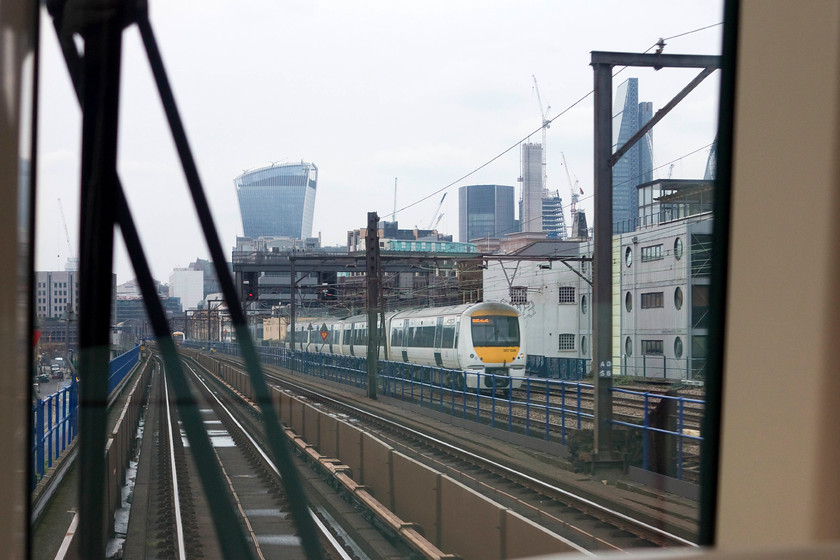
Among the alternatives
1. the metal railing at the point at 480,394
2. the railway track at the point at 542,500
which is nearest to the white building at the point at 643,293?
the metal railing at the point at 480,394

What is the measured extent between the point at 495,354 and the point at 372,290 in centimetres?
431

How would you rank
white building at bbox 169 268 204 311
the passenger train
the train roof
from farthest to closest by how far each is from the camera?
the train roof
white building at bbox 169 268 204 311
the passenger train

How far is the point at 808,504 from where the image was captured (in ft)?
4.78

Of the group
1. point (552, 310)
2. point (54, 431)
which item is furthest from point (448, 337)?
point (54, 431)

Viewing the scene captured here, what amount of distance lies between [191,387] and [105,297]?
26cm

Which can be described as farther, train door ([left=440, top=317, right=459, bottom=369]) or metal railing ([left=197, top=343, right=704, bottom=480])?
train door ([left=440, top=317, right=459, bottom=369])

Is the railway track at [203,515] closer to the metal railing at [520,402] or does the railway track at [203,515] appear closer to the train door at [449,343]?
the metal railing at [520,402]

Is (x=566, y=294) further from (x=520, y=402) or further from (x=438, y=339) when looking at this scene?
(x=520, y=402)

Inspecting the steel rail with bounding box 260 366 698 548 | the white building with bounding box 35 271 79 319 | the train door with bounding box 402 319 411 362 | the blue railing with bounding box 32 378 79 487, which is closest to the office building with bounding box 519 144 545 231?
the steel rail with bounding box 260 366 698 548

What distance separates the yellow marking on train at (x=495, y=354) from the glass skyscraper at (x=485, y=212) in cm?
1717

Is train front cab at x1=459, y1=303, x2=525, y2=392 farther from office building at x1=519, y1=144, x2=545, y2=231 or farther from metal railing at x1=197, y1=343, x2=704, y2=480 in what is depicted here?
office building at x1=519, y1=144, x2=545, y2=231

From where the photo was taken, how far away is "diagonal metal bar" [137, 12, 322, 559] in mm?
1583

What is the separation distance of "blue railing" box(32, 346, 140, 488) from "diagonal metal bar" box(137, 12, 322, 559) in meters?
0.30

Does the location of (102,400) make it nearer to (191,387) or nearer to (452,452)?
(191,387)
